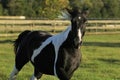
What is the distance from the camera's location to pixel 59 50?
6848 mm

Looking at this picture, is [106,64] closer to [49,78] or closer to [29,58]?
[49,78]

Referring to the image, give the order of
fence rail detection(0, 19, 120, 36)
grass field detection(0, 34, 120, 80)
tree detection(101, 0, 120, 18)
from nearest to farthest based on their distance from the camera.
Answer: grass field detection(0, 34, 120, 80)
fence rail detection(0, 19, 120, 36)
tree detection(101, 0, 120, 18)

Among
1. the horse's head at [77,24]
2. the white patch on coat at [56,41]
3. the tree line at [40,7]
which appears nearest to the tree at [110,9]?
the tree line at [40,7]

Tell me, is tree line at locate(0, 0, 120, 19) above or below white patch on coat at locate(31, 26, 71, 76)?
below

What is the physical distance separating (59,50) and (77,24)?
0.78 m

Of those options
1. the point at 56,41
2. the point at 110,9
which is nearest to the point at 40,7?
the point at 110,9

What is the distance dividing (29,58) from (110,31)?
24.6 metres

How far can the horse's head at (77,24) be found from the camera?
243 inches

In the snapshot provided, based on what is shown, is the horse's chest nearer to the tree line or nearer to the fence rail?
the fence rail

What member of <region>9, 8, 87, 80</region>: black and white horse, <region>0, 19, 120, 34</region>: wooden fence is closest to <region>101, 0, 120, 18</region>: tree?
<region>0, 19, 120, 34</region>: wooden fence

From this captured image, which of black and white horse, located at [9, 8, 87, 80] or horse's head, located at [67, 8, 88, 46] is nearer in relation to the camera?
horse's head, located at [67, 8, 88, 46]

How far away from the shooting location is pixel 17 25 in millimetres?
28797

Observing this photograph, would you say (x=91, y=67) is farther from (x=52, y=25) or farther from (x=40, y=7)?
(x=40, y=7)

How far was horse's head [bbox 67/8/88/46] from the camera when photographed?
20.3 ft
